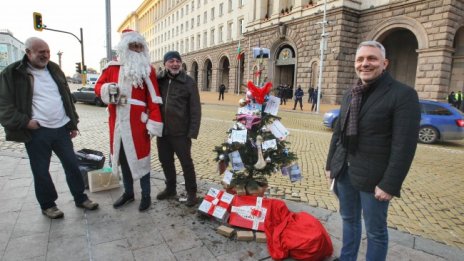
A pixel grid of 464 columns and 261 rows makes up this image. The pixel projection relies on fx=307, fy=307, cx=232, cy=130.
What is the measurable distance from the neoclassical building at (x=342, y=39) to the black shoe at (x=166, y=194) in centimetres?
633

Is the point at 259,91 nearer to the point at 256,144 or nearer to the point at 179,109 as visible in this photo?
the point at 256,144

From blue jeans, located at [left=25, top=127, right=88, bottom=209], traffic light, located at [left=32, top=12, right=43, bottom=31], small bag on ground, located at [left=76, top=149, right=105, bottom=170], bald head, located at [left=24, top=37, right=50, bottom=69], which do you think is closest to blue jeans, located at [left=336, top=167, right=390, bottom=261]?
blue jeans, located at [left=25, top=127, right=88, bottom=209]

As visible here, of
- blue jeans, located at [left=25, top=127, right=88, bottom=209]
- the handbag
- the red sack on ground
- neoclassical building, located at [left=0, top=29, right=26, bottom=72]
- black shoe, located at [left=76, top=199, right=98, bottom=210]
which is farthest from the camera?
neoclassical building, located at [left=0, top=29, right=26, bottom=72]

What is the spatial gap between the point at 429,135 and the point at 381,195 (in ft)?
32.4

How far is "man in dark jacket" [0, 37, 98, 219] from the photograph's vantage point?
315cm

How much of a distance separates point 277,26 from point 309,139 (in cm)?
2202

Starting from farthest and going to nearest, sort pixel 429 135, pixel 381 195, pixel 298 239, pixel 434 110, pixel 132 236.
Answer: pixel 434 110
pixel 429 135
pixel 132 236
pixel 298 239
pixel 381 195

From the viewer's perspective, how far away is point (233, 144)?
3516 millimetres

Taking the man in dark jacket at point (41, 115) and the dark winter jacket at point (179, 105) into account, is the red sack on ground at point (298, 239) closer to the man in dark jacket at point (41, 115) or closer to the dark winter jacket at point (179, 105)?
the dark winter jacket at point (179, 105)

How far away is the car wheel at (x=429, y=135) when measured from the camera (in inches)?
402

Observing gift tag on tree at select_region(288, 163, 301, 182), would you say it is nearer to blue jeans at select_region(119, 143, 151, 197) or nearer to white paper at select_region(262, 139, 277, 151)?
white paper at select_region(262, 139, 277, 151)

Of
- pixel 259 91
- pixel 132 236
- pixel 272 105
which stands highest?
pixel 259 91

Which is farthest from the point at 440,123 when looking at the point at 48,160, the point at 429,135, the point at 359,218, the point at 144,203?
the point at 48,160

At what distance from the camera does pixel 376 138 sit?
2182 millimetres
